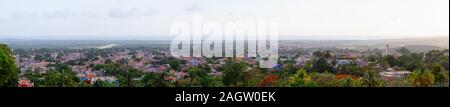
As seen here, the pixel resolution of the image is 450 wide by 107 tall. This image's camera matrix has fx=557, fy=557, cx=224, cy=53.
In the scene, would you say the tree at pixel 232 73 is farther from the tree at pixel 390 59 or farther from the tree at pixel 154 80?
the tree at pixel 390 59

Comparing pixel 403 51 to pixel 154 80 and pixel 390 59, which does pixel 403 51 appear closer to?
pixel 390 59

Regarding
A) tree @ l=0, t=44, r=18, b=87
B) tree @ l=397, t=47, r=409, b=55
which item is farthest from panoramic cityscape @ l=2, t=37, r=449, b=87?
tree @ l=0, t=44, r=18, b=87

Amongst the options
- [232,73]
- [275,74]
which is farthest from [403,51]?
[232,73]

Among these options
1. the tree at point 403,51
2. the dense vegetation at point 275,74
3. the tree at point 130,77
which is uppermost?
the tree at point 403,51

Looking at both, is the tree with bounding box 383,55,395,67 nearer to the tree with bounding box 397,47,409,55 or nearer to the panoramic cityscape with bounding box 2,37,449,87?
the panoramic cityscape with bounding box 2,37,449,87

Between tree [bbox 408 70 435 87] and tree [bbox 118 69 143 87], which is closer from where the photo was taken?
tree [bbox 408 70 435 87]

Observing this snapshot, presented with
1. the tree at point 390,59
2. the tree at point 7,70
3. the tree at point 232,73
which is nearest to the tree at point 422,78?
the tree at point 232,73

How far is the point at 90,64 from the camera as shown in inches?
441
